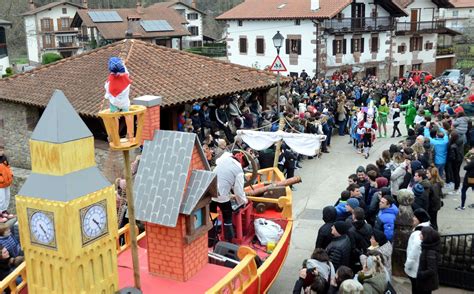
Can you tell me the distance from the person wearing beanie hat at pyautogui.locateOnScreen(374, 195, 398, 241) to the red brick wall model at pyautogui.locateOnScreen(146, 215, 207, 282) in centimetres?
303

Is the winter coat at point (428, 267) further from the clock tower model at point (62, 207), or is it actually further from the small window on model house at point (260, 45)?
the small window on model house at point (260, 45)

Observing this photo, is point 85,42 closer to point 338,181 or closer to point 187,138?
point 338,181

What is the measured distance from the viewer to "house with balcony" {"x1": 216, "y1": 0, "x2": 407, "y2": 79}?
3397 centimetres

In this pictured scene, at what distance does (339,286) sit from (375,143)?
13.4 m

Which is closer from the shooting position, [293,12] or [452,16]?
[293,12]

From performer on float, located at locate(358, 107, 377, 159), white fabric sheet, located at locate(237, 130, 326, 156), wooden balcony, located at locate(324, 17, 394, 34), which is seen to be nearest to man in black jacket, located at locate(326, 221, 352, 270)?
white fabric sheet, located at locate(237, 130, 326, 156)

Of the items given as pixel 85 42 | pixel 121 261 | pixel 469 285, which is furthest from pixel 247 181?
pixel 85 42

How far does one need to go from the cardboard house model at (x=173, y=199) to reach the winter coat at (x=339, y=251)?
1.79m

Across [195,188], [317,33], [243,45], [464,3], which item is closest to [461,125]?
[195,188]

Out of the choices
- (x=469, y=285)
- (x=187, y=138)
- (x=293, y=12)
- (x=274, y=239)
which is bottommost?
(x=469, y=285)

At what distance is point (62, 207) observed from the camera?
519 centimetres

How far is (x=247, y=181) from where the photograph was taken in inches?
406

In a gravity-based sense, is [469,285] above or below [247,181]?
below

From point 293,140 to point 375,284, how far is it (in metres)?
6.27
